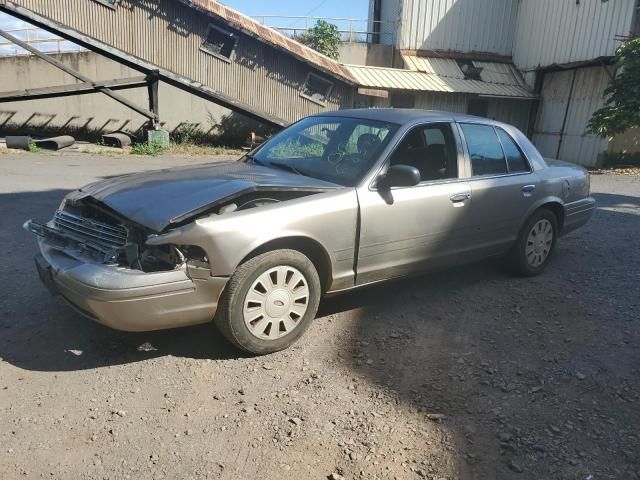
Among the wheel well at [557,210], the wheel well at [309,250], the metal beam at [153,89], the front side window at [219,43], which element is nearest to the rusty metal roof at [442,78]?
the front side window at [219,43]

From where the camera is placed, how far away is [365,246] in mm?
3678

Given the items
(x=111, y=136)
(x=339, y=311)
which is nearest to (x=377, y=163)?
(x=339, y=311)

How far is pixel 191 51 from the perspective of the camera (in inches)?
683

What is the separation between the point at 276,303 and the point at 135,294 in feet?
2.90

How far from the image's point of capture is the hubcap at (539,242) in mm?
4992

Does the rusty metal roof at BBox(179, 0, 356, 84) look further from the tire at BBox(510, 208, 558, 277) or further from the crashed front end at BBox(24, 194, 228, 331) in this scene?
the crashed front end at BBox(24, 194, 228, 331)

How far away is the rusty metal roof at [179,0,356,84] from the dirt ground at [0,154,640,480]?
14.6 m

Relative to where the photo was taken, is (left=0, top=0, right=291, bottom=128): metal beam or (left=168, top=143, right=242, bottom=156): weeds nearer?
(left=0, top=0, right=291, bottom=128): metal beam

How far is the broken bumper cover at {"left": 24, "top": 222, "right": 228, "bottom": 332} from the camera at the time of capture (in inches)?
113

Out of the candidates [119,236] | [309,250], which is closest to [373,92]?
[309,250]

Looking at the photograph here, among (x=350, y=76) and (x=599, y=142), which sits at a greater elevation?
(x=350, y=76)

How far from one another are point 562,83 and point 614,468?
799 inches

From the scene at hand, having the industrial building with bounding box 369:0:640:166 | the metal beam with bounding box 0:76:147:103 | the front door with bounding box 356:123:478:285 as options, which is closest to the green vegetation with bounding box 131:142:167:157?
the metal beam with bounding box 0:76:147:103

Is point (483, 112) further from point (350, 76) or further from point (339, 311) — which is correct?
point (339, 311)
